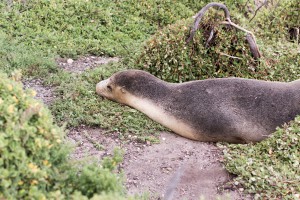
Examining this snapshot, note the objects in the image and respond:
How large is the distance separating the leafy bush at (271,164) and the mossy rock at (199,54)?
1.78 metres

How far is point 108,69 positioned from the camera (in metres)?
7.94

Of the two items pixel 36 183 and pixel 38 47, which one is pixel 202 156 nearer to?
pixel 36 183

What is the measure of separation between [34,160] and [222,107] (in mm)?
3709

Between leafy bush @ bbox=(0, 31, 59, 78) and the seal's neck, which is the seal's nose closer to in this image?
the seal's neck

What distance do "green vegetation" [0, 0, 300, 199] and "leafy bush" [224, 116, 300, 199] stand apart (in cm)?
1

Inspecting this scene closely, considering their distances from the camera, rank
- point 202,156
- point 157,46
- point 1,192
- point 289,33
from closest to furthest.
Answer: point 1,192 → point 202,156 → point 157,46 → point 289,33

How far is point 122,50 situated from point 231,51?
2164mm

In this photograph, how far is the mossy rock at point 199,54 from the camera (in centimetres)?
730

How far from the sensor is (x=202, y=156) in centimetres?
599

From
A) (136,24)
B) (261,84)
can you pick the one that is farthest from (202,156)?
(136,24)

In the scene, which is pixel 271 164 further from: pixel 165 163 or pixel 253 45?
pixel 253 45

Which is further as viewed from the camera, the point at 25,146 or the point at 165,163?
the point at 165,163

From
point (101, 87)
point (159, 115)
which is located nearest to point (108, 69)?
point (101, 87)

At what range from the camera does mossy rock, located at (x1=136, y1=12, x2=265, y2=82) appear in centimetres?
730
